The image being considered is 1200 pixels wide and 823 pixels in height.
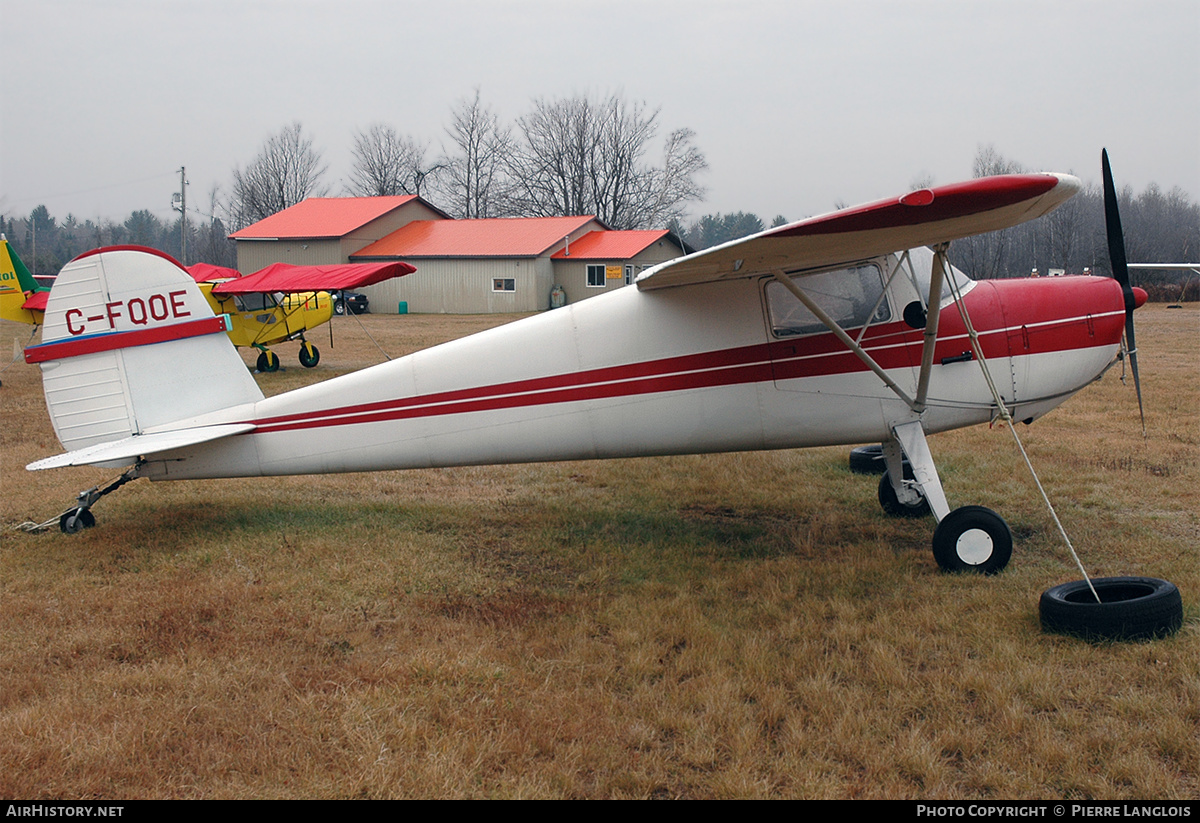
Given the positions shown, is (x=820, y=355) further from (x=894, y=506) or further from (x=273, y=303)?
(x=273, y=303)

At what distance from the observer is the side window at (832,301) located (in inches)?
226

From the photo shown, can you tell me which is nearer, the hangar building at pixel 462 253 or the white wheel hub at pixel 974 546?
the white wheel hub at pixel 974 546

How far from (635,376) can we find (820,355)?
133cm

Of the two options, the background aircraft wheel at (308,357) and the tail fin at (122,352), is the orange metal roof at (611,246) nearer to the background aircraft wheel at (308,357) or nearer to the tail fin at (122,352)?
the background aircraft wheel at (308,357)

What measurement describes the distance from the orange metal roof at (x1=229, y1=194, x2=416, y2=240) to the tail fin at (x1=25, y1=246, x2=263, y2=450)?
3738 centimetres

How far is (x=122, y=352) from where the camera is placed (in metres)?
6.06

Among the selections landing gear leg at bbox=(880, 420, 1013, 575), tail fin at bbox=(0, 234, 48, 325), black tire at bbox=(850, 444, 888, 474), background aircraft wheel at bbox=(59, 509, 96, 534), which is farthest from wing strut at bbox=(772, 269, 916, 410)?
tail fin at bbox=(0, 234, 48, 325)

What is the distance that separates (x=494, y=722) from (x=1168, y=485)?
22.8 ft

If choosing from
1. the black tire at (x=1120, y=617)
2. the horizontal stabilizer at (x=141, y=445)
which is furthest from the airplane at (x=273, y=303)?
the black tire at (x=1120, y=617)

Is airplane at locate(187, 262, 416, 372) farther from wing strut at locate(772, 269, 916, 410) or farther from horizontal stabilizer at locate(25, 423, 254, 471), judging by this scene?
wing strut at locate(772, 269, 916, 410)

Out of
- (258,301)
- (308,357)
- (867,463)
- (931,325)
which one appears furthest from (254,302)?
(931,325)

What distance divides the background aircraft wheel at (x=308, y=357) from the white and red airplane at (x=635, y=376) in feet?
42.4
